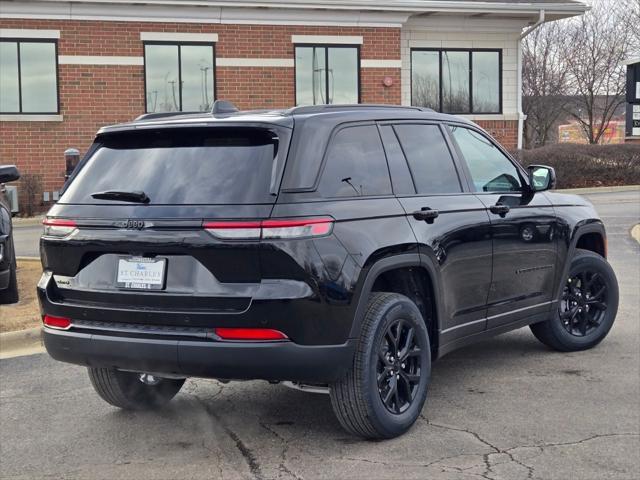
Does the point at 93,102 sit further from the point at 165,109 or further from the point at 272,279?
the point at 272,279

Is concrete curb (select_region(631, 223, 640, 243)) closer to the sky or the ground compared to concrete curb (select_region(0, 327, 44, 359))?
closer to the sky

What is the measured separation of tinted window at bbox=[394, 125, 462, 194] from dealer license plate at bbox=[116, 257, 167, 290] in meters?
1.67

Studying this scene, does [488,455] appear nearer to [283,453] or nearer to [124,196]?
[283,453]

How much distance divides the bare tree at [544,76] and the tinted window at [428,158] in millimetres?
34560

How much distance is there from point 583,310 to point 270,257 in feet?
11.7

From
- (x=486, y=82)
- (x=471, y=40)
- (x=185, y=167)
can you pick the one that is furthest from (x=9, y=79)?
(x=185, y=167)

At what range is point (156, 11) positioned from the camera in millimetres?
20453

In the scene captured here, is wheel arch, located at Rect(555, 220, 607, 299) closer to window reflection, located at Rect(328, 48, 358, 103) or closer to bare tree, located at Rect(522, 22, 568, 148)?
window reflection, located at Rect(328, 48, 358, 103)

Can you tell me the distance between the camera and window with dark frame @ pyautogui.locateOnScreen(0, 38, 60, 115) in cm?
1992

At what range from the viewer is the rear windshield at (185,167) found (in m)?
4.40

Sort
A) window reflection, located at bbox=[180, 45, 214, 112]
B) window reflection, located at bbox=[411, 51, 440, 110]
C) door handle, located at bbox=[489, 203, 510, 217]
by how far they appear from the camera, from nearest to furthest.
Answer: door handle, located at bbox=[489, 203, 510, 217]
window reflection, located at bbox=[180, 45, 214, 112]
window reflection, located at bbox=[411, 51, 440, 110]

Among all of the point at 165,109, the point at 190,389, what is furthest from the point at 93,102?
the point at 190,389

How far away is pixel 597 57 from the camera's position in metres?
39.0

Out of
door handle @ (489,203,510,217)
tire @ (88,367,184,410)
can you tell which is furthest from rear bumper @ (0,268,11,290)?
door handle @ (489,203,510,217)
